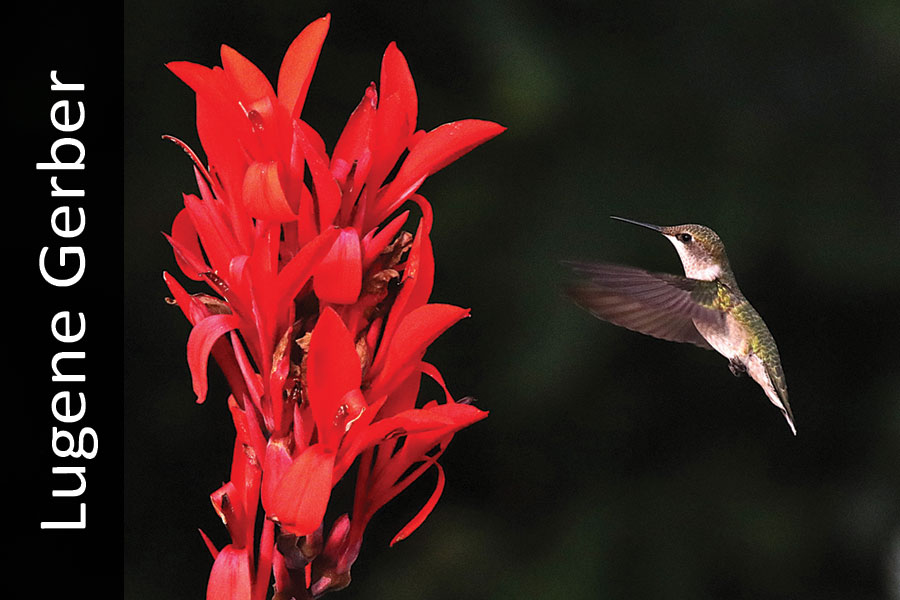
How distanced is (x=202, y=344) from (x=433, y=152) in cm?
20

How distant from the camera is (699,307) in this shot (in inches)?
49.8

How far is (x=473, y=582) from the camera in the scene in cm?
158

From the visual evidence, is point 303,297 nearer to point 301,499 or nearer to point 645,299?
point 301,499

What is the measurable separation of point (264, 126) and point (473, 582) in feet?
3.44

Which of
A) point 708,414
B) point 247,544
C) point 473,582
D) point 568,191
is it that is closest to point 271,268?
point 247,544

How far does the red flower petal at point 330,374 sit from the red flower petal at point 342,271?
0.08ft

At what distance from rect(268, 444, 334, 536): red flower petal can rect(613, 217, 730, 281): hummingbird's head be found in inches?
27.4

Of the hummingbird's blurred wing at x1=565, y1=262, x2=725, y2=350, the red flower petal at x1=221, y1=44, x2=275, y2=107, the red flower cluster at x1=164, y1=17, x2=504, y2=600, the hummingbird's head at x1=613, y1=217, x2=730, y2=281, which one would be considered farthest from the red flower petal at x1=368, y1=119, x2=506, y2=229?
the hummingbird's head at x1=613, y1=217, x2=730, y2=281

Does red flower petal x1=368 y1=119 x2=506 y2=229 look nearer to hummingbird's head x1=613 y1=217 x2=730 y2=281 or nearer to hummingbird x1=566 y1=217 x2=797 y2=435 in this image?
hummingbird x1=566 y1=217 x2=797 y2=435

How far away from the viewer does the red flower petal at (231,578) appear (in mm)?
699

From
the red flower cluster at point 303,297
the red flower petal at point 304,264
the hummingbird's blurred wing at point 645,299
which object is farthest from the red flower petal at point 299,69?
the hummingbird's blurred wing at point 645,299

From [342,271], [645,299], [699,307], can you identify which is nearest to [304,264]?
[342,271]

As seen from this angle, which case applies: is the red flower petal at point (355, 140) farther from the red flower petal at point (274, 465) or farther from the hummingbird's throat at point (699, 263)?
the hummingbird's throat at point (699, 263)

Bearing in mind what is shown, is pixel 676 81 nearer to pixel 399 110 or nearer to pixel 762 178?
pixel 762 178
